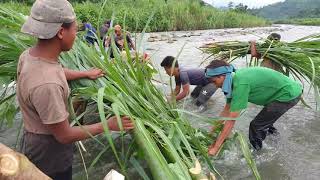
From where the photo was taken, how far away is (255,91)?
4.16 m

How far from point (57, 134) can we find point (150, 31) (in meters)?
19.9

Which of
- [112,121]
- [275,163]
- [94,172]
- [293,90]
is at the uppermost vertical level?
[112,121]

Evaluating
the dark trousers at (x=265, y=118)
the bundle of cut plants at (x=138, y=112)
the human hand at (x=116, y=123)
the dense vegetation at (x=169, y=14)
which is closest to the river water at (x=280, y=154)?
the dark trousers at (x=265, y=118)

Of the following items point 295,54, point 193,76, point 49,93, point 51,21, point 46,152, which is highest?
point 51,21

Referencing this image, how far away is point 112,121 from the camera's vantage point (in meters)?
2.15

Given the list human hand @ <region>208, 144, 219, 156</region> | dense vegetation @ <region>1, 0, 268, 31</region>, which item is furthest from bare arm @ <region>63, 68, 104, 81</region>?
dense vegetation @ <region>1, 0, 268, 31</region>

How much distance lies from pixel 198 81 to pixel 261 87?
7.28 feet

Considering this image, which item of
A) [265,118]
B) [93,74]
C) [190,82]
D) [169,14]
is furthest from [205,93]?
[169,14]

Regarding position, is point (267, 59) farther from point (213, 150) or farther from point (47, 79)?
point (47, 79)

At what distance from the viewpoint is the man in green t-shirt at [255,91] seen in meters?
3.73

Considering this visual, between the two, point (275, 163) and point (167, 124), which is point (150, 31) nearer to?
point (275, 163)

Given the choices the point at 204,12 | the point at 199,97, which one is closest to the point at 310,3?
the point at 204,12

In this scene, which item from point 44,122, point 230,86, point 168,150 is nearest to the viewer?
point 44,122

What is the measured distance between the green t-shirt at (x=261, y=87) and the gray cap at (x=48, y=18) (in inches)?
82.9
